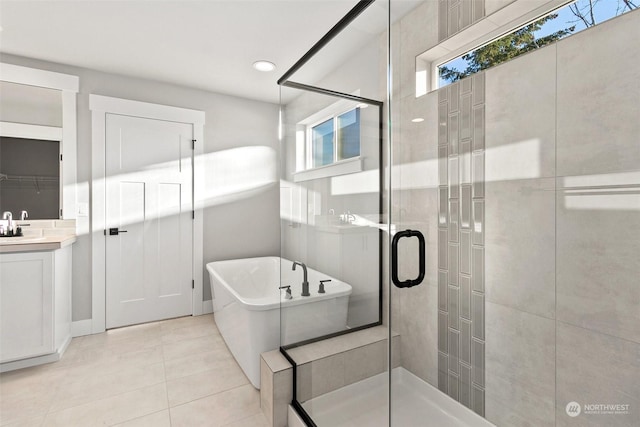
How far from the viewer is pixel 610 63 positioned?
3.41 feet

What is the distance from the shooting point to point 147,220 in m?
3.05

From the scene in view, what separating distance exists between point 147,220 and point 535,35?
10.8 ft

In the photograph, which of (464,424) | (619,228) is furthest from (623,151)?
(464,424)

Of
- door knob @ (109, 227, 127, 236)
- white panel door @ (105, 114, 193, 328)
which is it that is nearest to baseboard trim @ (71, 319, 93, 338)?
white panel door @ (105, 114, 193, 328)

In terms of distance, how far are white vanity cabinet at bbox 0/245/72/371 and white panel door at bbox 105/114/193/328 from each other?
607 mm

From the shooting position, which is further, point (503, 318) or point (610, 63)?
point (503, 318)

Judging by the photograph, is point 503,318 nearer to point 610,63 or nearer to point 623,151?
point 623,151

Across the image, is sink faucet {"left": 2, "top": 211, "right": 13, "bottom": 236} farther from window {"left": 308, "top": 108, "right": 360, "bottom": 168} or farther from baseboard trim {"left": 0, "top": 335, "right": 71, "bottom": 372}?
window {"left": 308, "top": 108, "right": 360, "bottom": 168}

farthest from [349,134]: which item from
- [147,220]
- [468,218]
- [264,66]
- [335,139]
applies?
[147,220]

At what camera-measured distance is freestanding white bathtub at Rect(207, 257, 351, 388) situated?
1554mm

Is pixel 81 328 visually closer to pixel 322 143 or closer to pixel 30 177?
pixel 30 177

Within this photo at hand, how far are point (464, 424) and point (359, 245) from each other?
1031mm

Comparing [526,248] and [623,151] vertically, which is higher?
[623,151]

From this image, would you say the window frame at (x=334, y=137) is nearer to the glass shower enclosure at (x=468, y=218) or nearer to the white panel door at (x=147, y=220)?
the glass shower enclosure at (x=468, y=218)
